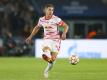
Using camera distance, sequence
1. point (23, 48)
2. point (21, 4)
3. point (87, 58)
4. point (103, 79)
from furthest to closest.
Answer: point (21, 4) → point (23, 48) → point (87, 58) → point (103, 79)

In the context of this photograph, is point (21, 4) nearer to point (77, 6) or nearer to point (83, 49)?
point (77, 6)

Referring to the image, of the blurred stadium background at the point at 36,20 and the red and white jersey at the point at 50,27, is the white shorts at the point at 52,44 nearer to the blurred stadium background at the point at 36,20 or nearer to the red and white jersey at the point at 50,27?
the red and white jersey at the point at 50,27

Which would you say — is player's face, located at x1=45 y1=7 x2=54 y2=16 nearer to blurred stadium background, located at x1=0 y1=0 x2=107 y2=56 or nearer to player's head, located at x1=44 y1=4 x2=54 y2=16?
player's head, located at x1=44 y1=4 x2=54 y2=16

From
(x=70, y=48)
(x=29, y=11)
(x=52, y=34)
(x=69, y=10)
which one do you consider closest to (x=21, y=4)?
(x=29, y=11)

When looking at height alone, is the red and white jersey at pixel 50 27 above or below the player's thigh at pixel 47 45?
above

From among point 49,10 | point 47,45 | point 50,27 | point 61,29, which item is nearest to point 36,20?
point 61,29

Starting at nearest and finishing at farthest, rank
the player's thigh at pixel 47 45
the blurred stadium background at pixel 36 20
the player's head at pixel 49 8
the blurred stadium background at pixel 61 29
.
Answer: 1. the player's head at pixel 49 8
2. the player's thigh at pixel 47 45
3. the blurred stadium background at pixel 61 29
4. the blurred stadium background at pixel 36 20

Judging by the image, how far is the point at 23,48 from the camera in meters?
36.8

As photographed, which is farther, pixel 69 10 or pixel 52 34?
pixel 69 10

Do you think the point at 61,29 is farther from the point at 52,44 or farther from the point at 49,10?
the point at 49,10

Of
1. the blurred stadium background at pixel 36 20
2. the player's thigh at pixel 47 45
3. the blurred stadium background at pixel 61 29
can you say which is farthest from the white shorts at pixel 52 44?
the blurred stadium background at pixel 36 20

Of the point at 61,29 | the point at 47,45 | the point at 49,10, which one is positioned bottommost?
the point at 47,45

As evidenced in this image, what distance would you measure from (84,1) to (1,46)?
27.3 ft

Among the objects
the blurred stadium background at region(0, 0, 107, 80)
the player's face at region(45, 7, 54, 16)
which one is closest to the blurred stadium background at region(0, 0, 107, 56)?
the blurred stadium background at region(0, 0, 107, 80)
